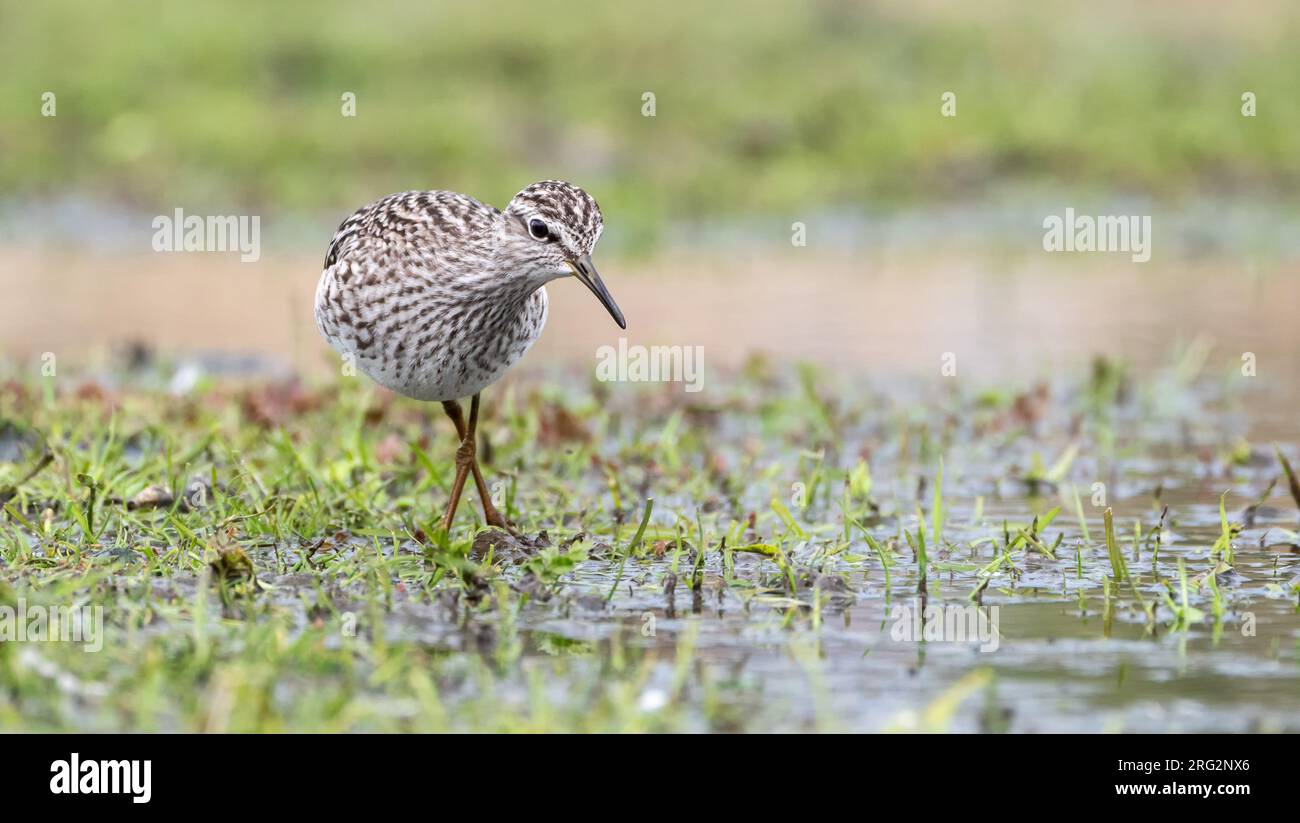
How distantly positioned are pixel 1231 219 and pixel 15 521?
1605cm

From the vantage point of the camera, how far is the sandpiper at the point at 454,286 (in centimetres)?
710

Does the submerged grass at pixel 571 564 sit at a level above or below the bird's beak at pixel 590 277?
below

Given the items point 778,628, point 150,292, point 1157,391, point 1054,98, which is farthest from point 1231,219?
point 778,628

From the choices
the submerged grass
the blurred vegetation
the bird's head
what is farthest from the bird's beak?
the blurred vegetation

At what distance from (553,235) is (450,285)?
0.49 meters

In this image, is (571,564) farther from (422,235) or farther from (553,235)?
(422,235)

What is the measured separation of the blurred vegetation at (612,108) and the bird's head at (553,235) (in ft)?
37.7

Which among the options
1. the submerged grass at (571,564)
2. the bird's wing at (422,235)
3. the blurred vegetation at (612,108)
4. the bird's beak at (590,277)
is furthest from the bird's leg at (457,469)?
the blurred vegetation at (612,108)

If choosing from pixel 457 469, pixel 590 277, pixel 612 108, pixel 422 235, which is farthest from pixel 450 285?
pixel 612 108

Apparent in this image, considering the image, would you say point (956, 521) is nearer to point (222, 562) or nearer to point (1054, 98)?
point (222, 562)

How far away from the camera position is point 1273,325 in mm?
14914

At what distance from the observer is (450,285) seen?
7270mm

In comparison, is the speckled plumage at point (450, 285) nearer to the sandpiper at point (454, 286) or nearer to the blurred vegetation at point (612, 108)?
the sandpiper at point (454, 286)

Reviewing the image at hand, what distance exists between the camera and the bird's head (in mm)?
7039
